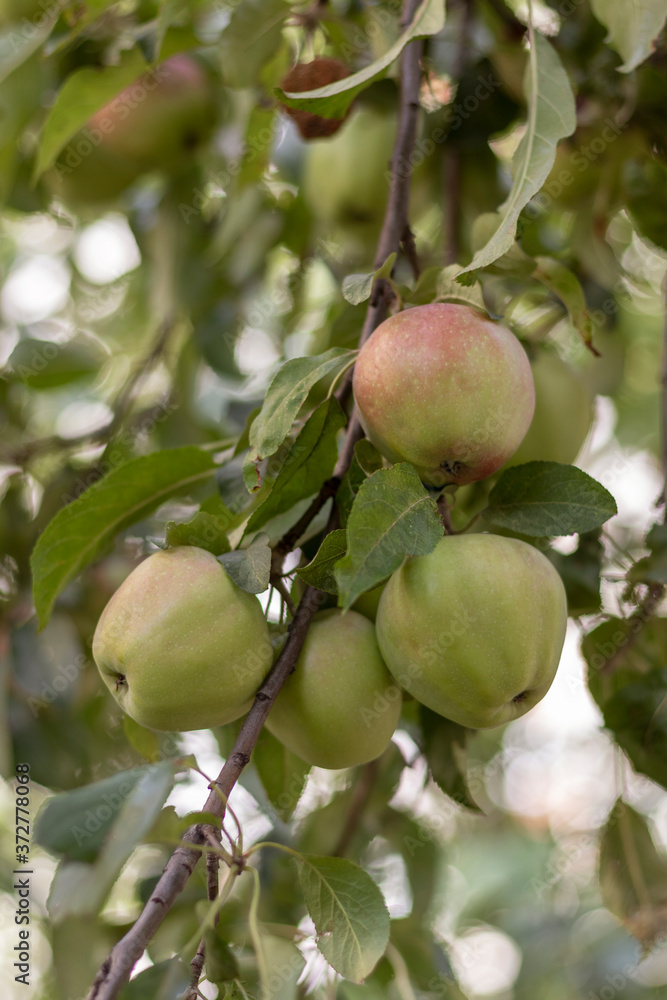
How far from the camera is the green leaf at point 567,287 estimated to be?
0.98 meters

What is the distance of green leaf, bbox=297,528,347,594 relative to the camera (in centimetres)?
74

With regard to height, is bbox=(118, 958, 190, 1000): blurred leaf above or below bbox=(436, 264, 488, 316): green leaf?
below

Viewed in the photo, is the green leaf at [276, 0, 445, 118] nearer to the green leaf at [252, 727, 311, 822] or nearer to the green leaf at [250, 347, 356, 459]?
the green leaf at [250, 347, 356, 459]

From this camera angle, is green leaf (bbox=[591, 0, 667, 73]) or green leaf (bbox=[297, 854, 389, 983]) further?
green leaf (bbox=[591, 0, 667, 73])

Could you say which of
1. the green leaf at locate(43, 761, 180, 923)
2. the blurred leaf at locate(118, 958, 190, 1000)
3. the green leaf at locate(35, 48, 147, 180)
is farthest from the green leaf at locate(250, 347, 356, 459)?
the green leaf at locate(35, 48, 147, 180)

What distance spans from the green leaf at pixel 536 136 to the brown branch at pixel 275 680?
0.15 metres

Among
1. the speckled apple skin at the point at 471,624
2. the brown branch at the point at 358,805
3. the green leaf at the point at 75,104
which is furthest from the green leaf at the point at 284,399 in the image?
the brown branch at the point at 358,805

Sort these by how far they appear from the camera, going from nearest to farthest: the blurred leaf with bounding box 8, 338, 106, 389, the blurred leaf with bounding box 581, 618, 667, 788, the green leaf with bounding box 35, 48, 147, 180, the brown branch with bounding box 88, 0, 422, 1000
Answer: the brown branch with bounding box 88, 0, 422, 1000 < the blurred leaf with bounding box 581, 618, 667, 788 < the green leaf with bounding box 35, 48, 147, 180 < the blurred leaf with bounding box 8, 338, 106, 389

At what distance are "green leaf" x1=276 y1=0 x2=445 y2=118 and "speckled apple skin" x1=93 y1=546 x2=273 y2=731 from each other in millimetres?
479

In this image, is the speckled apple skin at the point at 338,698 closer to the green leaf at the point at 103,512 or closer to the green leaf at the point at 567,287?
the green leaf at the point at 103,512

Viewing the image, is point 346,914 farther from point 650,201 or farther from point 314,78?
point 314,78

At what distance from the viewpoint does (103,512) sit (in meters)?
0.99

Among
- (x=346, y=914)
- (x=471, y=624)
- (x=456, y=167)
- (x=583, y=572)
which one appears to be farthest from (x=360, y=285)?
(x=456, y=167)

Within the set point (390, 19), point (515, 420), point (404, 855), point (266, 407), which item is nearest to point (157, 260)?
point (390, 19)
